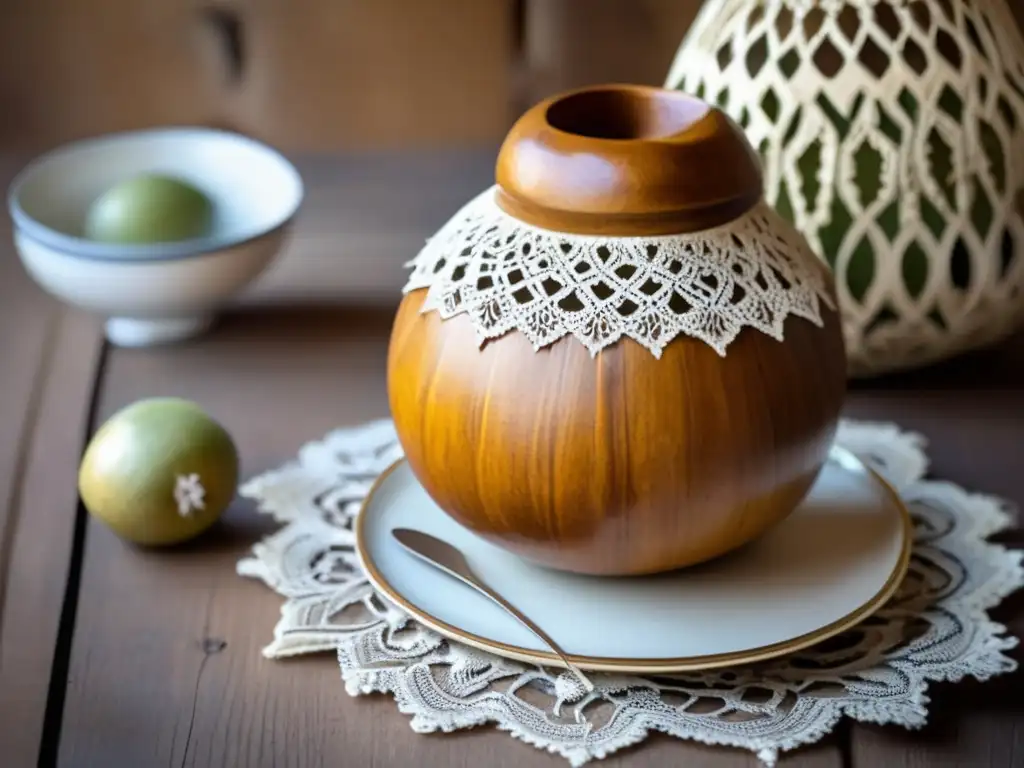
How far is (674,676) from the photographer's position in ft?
1.47

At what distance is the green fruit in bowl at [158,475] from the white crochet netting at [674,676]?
33mm

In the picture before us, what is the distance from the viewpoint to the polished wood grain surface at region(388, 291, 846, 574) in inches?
16.8

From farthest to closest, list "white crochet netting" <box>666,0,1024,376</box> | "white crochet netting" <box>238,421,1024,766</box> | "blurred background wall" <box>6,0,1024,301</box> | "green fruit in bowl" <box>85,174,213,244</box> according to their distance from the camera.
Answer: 1. "blurred background wall" <box>6,0,1024,301</box>
2. "green fruit in bowl" <box>85,174,213,244</box>
3. "white crochet netting" <box>666,0,1024,376</box>
4. "white crochet netting" <box>238,421,1024,766</box>

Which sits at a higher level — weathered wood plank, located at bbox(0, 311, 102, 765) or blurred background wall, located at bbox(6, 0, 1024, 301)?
blurred background wall, located at bbox(6, 0, 1024, 301)

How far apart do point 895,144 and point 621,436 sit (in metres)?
0.27

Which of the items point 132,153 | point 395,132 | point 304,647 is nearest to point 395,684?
point 304,647

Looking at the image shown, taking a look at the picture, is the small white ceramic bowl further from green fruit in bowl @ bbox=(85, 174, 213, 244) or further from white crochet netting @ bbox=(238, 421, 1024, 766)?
white crochet netting @ bbox=(238, 421, 1024, 766)

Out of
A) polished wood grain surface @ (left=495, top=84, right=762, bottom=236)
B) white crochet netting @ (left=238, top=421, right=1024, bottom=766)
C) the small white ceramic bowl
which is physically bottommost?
white crochet netting @ (left=238, top=421, right=1024, bottom=766)

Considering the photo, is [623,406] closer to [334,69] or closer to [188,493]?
[188,493]

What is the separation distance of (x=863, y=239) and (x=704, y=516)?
0.24 metres

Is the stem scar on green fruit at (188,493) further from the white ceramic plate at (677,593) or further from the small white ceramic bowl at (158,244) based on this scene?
the small white ceramic bowl at (158,244)

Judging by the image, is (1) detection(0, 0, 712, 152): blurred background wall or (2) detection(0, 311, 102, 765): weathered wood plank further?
(1) detection(0, 0, 712, 152): blurred background wall

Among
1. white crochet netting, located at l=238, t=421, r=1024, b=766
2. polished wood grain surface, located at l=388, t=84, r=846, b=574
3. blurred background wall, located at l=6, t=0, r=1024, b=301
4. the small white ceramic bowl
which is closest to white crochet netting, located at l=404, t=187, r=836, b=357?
polished wood grain surface, located at l=388, t=84, r=846, b=574

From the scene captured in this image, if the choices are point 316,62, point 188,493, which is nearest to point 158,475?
point 188,493
